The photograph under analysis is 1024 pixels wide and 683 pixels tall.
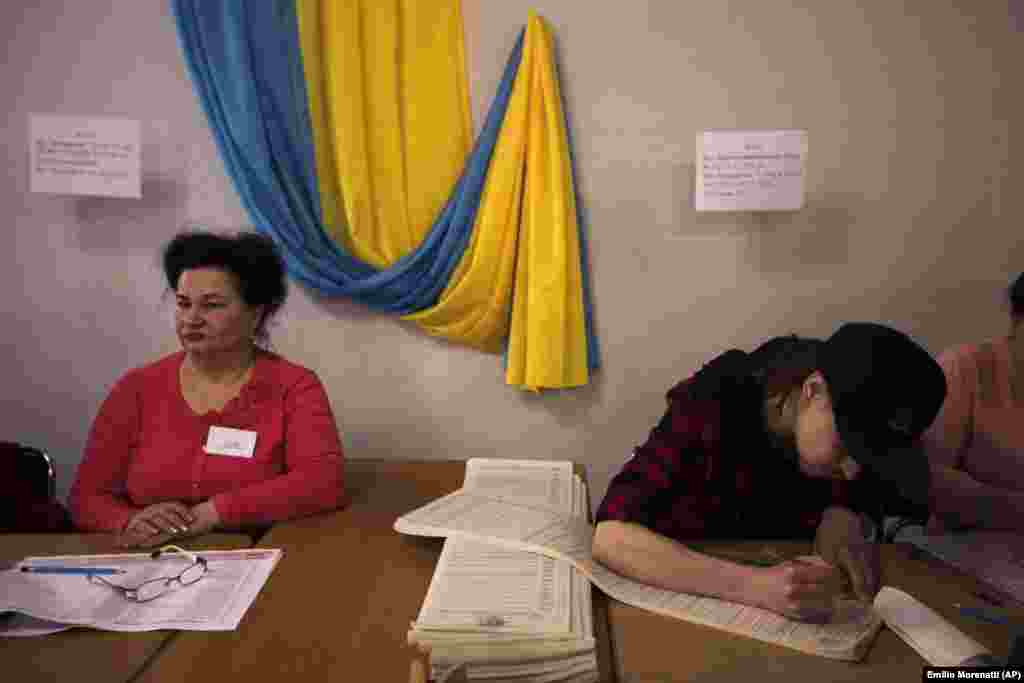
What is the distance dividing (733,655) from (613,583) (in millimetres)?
250

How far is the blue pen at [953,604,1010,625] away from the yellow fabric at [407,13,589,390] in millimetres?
1320

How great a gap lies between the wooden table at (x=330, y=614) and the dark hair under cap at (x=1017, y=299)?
124 centimetres

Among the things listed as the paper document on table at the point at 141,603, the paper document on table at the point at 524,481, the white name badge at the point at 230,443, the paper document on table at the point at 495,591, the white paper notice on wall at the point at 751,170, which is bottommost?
Result: the paper document on table at the point at 141,603

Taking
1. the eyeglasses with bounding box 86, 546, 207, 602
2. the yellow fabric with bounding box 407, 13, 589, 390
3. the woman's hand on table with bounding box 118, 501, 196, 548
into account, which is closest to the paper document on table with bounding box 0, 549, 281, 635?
the eyeglasses with bounding box 86, 546, 207, 602

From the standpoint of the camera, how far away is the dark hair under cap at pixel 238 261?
A: 76.1 inches

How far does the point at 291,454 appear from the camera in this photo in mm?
1876

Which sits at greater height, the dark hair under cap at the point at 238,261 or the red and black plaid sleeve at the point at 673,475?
the dark hair under cap at the point at 238,261

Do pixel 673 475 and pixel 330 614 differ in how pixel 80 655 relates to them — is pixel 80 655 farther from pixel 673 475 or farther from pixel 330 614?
pixel 673 475

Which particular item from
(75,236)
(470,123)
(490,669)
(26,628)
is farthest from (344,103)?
(490,669)

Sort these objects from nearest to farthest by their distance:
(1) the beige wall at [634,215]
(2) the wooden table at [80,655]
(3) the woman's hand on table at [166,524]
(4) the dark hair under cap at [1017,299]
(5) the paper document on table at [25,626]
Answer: (2) the wooden table at [80,655] < (5) the paper document on table at [25,626] < (3) the woman's hand on table at [166,524] < (4) the dark hair under cap at [1017,299] < (1) the beige wall at [634,215]

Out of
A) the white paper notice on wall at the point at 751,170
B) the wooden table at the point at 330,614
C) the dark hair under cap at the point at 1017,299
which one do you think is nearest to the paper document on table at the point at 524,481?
the wooden table at the point at 330,614

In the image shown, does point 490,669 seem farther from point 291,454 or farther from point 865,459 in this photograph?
point 291,454

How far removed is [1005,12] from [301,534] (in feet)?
8.77

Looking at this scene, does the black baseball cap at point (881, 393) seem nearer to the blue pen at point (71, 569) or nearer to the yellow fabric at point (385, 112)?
the blue pen at point (71, 569)
